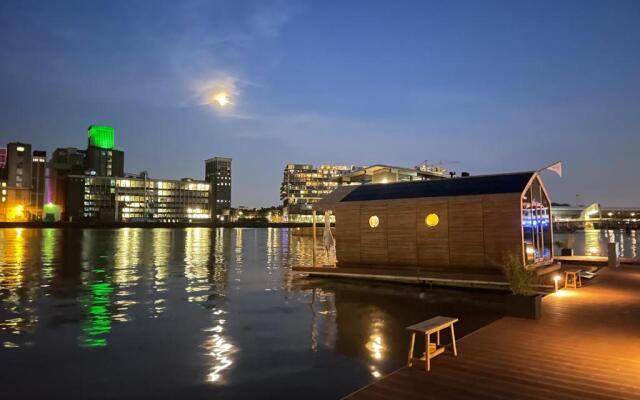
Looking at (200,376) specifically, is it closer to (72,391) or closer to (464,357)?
(72,391)

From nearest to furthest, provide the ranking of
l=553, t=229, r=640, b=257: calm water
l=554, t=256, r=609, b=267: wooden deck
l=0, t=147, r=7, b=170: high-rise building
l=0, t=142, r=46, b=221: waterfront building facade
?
1. l=554, t=256, r=609, b=267: wooden deck
2. l=553, t=229, r=640, b=257: calm water
3. l=0, t=142, r=46, b=221: waterfront building facade
4. l=0, t=147, r=7, b=170: high-rise building

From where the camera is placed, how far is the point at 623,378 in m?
8.02

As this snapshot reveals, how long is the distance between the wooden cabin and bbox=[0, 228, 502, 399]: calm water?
1.80 m

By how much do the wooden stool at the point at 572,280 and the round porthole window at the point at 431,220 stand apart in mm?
6567

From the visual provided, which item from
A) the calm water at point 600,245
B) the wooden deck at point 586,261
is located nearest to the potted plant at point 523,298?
the wooden deck at point 586,261

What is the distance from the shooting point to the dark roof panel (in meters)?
23.0

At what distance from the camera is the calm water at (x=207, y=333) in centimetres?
1054

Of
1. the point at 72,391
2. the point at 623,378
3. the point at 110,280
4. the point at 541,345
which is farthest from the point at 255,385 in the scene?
the point at 110,280

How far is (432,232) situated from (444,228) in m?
0.71

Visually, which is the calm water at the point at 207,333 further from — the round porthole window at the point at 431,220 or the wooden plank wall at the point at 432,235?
the round porthole window at the point at 431,220

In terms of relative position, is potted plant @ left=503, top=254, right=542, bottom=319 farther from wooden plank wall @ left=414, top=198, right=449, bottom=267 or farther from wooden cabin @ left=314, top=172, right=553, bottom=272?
wooden plank wall @ left=414, top=198, right=449, bottom=267

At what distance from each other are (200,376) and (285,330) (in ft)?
16.2

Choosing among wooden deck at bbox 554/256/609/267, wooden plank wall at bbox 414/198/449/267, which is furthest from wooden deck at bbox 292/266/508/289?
wooden deck at bbox 554/256/609/267

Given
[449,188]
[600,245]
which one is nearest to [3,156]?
[600,245]
